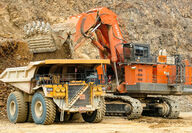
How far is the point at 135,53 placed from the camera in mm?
16078

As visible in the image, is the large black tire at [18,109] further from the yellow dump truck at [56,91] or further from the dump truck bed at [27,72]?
the dump truck bed at [27,72]

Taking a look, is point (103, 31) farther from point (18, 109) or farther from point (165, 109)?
point (18, 109)

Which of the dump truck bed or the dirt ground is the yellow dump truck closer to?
the dump truck bed

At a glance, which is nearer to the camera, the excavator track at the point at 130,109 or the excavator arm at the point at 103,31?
the excavator track at the point at 130,109

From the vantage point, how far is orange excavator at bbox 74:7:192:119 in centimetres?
1571

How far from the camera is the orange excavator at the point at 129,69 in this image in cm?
1541

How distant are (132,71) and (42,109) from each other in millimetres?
5178

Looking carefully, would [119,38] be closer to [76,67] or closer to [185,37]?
[76,67]

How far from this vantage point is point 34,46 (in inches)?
585

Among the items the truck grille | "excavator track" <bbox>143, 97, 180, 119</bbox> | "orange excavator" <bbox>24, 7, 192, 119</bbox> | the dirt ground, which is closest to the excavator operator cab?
"orange excavator" <bbox>24, 7, 192, 119</bbox>

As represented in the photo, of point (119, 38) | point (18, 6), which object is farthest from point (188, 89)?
point (18, 6)

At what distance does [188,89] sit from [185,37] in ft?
62.3

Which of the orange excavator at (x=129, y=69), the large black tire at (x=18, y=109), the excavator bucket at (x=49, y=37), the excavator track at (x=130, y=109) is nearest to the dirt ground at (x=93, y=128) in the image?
the large black tire at (x=18, y=109)

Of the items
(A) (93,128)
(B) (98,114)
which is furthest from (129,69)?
(A) (93,128)
